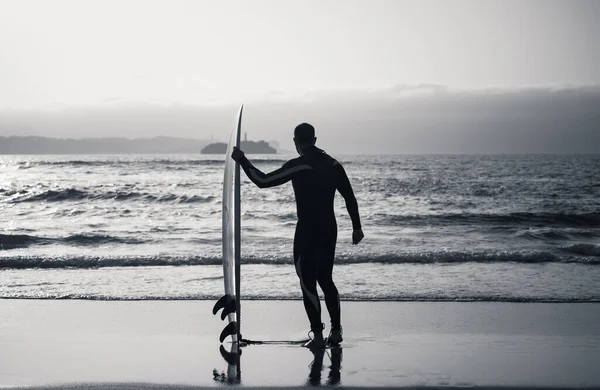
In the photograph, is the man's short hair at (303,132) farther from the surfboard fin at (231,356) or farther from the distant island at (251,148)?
the distant island at (251,148)

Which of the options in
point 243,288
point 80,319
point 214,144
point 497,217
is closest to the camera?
point 80,319

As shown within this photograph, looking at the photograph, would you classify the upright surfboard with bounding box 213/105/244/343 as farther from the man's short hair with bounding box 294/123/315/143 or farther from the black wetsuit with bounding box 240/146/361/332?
the man's short hair with bounding box 294/123/315/143

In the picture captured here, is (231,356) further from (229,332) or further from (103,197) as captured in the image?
(103,197)

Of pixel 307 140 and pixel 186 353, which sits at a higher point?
pixel 307 140

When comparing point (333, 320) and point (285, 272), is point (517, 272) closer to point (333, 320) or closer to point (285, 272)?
point (285, 272)

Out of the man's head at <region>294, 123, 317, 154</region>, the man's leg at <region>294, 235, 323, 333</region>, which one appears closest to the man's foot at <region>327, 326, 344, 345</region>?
the man's leg at <region>294, 235, 323, 333</region>

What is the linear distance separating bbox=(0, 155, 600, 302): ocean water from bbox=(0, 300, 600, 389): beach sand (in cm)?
68

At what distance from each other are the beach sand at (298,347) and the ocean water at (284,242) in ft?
2.22

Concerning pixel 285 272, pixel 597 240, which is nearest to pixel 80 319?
pixel 285 272

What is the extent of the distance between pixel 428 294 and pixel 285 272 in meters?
2.37

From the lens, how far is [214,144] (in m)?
134

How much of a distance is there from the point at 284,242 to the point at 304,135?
884 cm

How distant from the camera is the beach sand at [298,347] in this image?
378 centimetres

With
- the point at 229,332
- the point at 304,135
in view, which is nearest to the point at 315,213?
the point at 304,135
